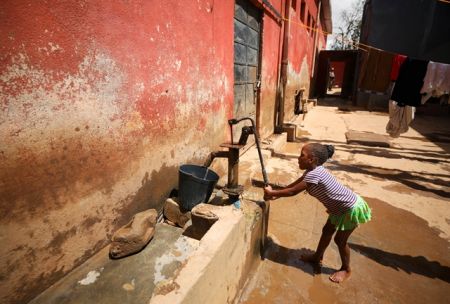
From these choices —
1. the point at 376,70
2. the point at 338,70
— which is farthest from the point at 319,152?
the point at 338,70

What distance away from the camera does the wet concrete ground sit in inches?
96.9

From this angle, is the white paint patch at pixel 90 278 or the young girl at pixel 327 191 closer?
the white paint patch at pixel 90 278

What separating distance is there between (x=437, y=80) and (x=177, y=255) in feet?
19.7

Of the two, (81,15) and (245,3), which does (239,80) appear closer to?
(245,3)

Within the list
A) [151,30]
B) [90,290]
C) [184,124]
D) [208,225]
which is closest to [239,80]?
[184,124]

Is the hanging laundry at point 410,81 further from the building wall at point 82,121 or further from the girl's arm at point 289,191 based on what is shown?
the building wall at point 82,121

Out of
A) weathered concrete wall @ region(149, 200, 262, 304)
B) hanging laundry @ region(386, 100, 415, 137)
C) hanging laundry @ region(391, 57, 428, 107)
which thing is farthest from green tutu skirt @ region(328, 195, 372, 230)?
hanging laundry @ region(386, 100, 415, 137)

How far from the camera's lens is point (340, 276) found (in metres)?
2.59

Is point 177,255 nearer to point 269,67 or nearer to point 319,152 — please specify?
point 319,152

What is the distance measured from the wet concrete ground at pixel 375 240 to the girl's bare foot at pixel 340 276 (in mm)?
43

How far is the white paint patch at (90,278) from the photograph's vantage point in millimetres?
1887

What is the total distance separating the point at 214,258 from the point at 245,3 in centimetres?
465

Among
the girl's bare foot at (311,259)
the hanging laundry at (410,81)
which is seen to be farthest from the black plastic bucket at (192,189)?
the hanging laundry at (410,81)

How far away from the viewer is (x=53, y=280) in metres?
1.85
